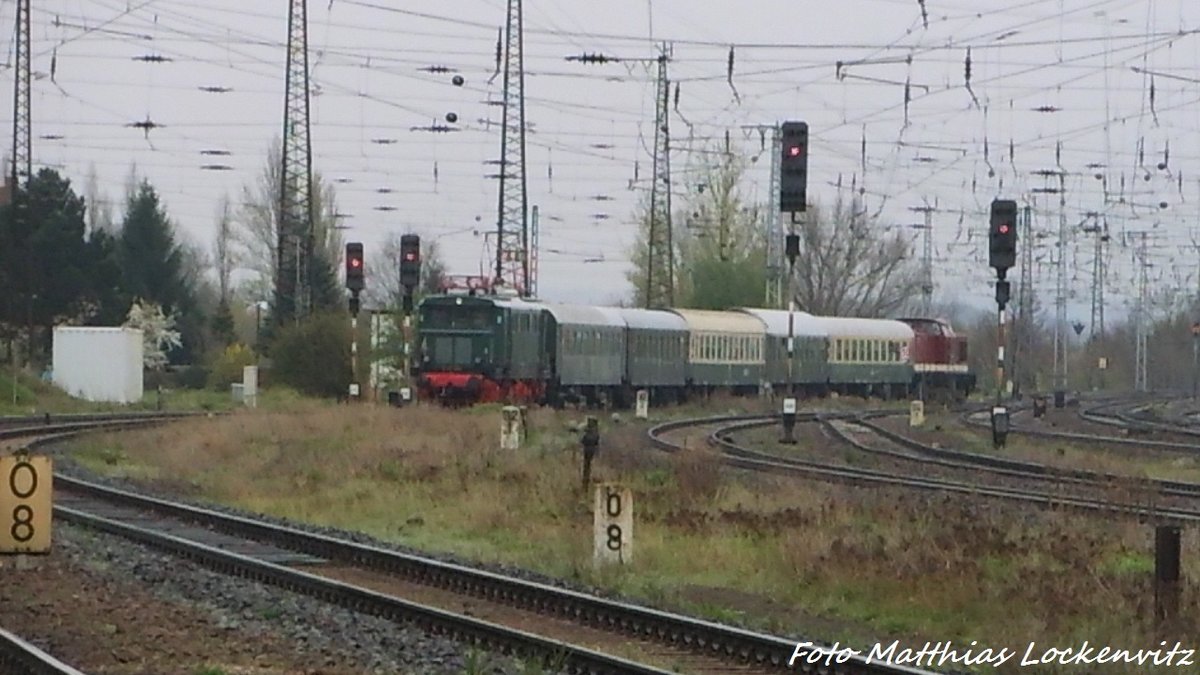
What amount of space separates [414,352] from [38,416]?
30.8 ft

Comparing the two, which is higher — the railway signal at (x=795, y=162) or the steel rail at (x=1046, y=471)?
the railway signal at (x=795, y=162)

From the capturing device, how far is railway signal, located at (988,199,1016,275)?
34531 millimetres

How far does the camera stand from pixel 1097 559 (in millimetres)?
16922

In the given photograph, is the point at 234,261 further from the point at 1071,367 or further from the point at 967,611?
the point at 967,611

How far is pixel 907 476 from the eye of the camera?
96.2 ft

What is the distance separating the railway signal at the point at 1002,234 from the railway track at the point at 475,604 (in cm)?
1678

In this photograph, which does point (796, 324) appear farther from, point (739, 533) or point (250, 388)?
point (739, 533)

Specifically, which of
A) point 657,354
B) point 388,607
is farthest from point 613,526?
point 657,354

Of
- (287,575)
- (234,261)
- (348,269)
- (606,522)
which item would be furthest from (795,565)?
(234,261)

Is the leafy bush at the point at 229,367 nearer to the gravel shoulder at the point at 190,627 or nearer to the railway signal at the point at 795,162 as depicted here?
the railway signal at the point at 795,162

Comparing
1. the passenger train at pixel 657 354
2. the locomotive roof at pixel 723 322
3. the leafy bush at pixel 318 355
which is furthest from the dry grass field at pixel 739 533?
the locomotive roof at pixel 723 322

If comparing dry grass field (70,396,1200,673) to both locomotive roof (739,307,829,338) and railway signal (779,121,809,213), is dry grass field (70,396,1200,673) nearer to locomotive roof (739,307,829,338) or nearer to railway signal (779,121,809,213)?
railway signal (779,121,809,213)

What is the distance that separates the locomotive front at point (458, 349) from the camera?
47.5 m

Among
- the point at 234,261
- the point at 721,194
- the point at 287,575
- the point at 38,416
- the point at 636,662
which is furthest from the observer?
the point at 234,261
